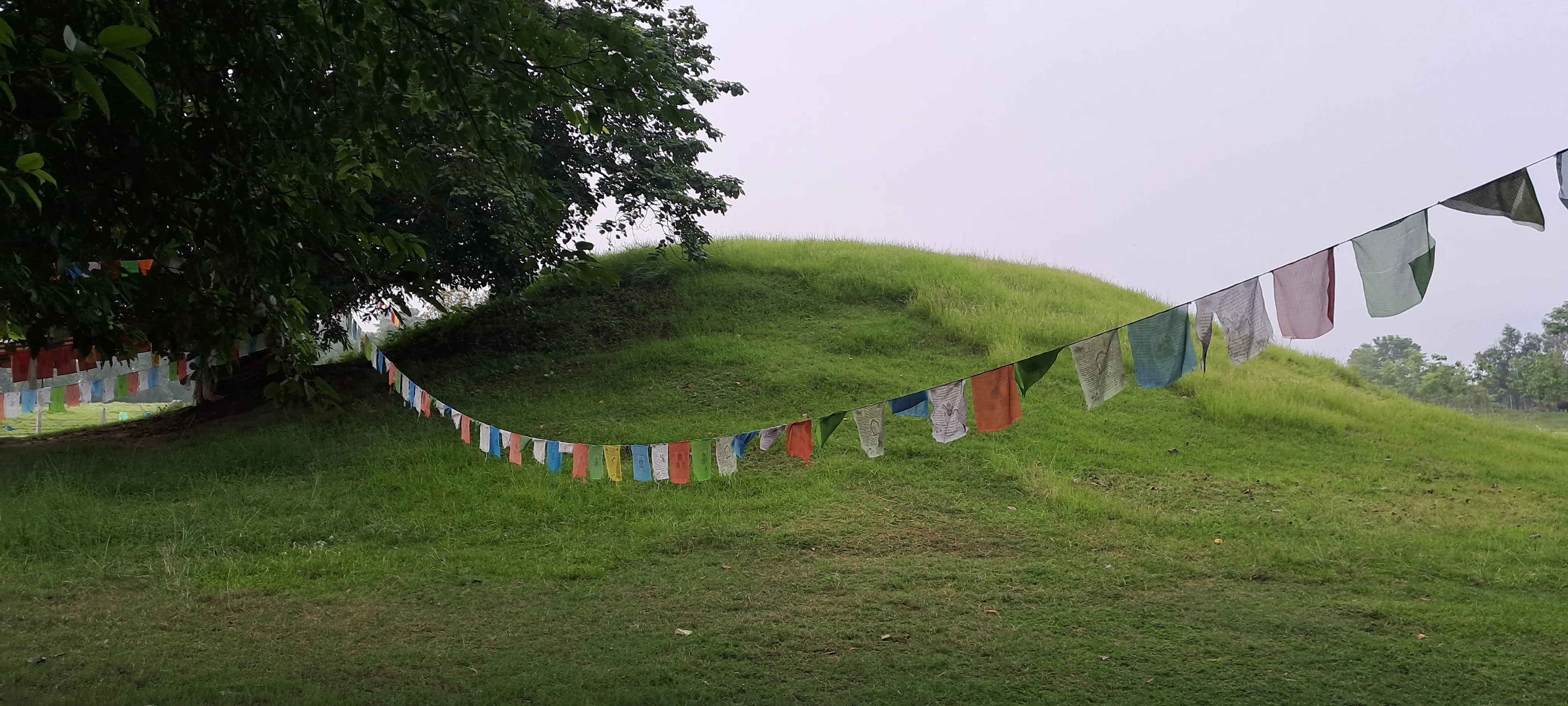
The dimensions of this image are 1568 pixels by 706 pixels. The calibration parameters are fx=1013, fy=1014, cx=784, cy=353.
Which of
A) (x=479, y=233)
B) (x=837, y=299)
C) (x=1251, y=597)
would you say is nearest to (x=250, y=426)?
(x=479, y=233)

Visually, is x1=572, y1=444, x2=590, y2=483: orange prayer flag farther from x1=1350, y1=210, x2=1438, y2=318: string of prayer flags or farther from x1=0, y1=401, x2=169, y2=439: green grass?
x1=0, y1=401, x2=169, y2=439: green grass

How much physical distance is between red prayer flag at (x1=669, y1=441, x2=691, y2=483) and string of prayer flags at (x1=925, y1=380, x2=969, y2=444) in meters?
1.77

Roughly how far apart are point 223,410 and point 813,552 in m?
9.12

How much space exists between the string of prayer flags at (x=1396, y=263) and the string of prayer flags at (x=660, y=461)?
3.99 m

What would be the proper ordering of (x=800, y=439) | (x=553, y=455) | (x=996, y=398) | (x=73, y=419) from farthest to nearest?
(x=73, y=419)
(x=553, y=455)
(x=800, y=439)
(x=996, y=398)

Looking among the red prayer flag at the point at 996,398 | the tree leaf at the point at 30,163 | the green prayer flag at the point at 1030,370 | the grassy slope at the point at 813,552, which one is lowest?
the grassy slope at the point at 813,552

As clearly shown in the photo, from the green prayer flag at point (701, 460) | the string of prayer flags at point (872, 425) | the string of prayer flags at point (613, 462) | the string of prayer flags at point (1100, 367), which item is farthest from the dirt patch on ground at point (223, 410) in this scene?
the string of prayer flags at point (1100, 367)

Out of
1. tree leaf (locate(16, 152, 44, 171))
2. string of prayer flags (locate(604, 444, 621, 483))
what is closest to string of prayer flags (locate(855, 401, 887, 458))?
string of prayer flags (locate(604, 444, 621, 483))

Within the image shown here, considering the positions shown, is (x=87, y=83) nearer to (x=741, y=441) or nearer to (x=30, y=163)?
(x=30, y=163)

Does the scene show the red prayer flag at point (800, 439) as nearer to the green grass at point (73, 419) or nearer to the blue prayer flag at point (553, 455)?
the blue prayer flag at point (553, 455)

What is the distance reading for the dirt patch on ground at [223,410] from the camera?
11.7m

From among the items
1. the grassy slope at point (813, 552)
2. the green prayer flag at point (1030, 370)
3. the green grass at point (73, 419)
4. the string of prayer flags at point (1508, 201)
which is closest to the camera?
the string of prayer flags at point (1508, 201)

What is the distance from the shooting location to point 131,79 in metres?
1.60

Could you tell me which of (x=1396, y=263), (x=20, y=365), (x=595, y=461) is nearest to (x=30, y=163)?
(x=1396, y=263)
